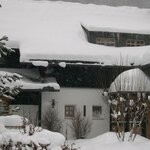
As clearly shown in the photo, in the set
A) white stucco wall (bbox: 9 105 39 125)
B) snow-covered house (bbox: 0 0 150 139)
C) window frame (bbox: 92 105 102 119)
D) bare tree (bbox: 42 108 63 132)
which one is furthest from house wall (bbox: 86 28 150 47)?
white stucco wall (bbox: 9 105 39 125)

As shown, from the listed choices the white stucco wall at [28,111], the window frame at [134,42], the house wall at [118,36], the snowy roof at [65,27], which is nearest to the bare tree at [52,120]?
the white stucco wall at [28,111]

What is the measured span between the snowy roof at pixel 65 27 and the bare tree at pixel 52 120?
272cm

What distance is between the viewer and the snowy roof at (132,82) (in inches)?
831

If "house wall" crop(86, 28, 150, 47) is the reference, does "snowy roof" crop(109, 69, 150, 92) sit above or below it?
below

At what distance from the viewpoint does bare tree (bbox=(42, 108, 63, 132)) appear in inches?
863

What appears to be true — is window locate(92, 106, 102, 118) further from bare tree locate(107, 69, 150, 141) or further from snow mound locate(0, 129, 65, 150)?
snow mound locate(0, 129, 65, 150)

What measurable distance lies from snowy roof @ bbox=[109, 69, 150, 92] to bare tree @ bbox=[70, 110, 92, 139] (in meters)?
2.13

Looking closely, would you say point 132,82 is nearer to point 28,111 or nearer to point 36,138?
point 28,111

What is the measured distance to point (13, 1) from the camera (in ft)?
97.1

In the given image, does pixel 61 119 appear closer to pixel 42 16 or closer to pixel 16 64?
pixel 16 64

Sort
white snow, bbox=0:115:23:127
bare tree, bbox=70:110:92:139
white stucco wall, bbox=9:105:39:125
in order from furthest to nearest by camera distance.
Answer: bare tree, bbox=70:110:92:139
white stucco wall, bbox=9:105:39:125
white snow, bbox=0:115:23:127

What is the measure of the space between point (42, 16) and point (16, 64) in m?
5.30

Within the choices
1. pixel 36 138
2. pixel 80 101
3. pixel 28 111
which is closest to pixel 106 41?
pixel 80 101

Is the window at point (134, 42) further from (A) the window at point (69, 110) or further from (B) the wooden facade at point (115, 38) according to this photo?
(A) the window at point (69, 110)
